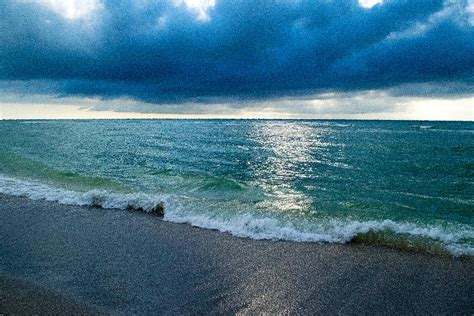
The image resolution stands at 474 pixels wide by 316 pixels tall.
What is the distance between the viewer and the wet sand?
18.6ft

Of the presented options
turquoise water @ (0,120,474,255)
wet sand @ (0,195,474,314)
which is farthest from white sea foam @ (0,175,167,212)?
wet sand @ (0,195,474,314)

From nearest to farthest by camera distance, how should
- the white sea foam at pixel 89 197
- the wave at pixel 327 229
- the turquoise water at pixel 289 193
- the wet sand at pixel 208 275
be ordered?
the wet sand at pixel 208 275
the wave at pixel 327 229
the turquoise water at pixel 289 193
the white sea foam at pixel 89 197

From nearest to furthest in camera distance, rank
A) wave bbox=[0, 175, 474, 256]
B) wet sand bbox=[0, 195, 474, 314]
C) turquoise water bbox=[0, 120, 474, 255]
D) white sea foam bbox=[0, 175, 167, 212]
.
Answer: wet sand bbox=[0, 195, 474, 314] < wave bbox=[0, 175, 474, 256] < turquoise water bbox=[0, 120, 474, 255] < white sea foam bbox=[0, 175, 167, 212]

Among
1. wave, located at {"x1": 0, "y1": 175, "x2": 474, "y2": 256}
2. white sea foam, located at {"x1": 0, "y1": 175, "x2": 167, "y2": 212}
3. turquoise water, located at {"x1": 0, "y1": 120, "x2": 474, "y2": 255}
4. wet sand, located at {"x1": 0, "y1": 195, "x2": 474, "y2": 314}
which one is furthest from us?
white sea foam, located at {"x1": 0, "y1": 175, "x2": 167, "y2": 212}

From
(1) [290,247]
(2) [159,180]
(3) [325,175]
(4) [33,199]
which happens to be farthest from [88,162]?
(1) [290,247]

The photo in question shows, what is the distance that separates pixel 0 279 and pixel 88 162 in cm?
2042

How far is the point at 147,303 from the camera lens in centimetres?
568

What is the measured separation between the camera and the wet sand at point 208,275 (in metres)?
5.67

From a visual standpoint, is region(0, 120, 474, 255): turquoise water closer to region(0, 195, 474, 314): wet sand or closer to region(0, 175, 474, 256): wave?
region(0, 175, 474, 256): wave

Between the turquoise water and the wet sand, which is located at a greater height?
the wet sand

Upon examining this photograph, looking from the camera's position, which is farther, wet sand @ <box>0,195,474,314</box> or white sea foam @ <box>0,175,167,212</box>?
white sea foam @ <box>0,175,167,212</box>

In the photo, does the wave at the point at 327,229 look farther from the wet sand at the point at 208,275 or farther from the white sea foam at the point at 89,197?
the wet sand at the point at 208,275

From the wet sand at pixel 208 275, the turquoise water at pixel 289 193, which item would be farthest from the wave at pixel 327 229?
the wet sand at pixel 208 275

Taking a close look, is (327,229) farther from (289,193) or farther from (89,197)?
(89,197)
